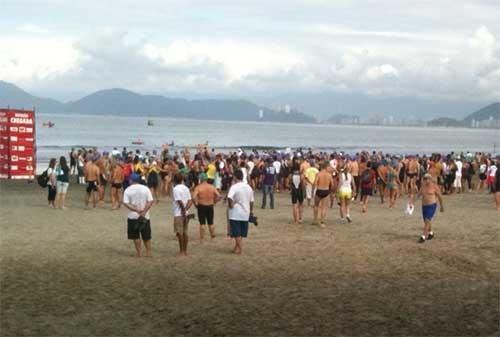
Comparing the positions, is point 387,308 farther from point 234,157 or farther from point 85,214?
point 234,157

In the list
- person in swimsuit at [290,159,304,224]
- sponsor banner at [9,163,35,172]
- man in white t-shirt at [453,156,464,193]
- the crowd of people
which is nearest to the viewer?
the crowd of people

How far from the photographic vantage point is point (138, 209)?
11812mm

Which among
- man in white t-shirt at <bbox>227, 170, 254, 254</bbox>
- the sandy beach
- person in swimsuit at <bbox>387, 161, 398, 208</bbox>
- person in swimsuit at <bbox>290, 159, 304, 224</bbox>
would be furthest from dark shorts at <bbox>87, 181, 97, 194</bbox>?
person in swimsuit at <bbox>387, 161, 398, 208</bbox>

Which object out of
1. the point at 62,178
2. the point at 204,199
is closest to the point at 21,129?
the point at 62,178

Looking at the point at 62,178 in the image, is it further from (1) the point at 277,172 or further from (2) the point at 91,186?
(1) the point at 277,172

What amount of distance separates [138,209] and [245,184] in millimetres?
2140

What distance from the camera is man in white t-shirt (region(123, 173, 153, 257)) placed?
1177 centimetres

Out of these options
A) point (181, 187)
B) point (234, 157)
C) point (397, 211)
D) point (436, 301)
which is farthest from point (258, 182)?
point (436, 301)

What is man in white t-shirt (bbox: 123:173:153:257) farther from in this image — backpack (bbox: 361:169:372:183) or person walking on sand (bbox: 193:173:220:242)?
backpack (bbox: 361:169:372:183)

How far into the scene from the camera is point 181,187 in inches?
490

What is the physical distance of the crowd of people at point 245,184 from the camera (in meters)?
12.4

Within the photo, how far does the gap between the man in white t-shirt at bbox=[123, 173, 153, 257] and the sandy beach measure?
43 cm

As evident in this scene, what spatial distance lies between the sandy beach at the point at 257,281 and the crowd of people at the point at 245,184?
68cm

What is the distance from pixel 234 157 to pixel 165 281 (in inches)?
651
